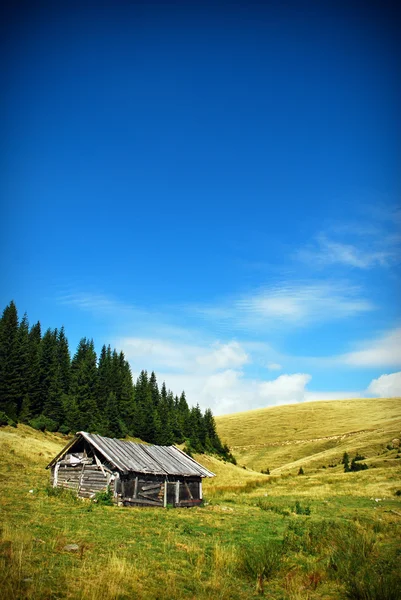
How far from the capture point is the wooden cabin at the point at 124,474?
26.8 m

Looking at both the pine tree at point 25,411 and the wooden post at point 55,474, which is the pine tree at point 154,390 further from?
the wooden post at point 55,474

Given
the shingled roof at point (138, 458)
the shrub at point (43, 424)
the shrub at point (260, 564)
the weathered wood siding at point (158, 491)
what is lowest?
the weathered wood siding at point (158, 491)

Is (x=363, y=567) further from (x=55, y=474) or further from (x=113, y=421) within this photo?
(x=113, y=421)

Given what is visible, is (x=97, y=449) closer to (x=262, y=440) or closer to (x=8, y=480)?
(x=8, y=480)

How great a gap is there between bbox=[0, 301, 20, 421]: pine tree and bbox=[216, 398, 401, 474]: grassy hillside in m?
48.5

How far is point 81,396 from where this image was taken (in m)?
75.6

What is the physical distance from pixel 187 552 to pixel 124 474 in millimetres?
13866

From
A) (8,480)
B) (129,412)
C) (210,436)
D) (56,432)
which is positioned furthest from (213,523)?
(210,436)

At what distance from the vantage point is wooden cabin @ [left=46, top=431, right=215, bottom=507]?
2680 centimetres

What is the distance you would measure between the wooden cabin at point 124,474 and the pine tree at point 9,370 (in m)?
31.2

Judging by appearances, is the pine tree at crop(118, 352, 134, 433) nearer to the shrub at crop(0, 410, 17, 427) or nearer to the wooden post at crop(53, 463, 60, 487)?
the shrub at crop(0, 410, 17, 427)

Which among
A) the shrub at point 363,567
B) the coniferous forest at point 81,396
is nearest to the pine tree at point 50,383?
the coniferous forest at point 81,396

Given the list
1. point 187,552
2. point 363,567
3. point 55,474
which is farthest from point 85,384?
point 363,567

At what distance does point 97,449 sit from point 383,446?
59.6 m
